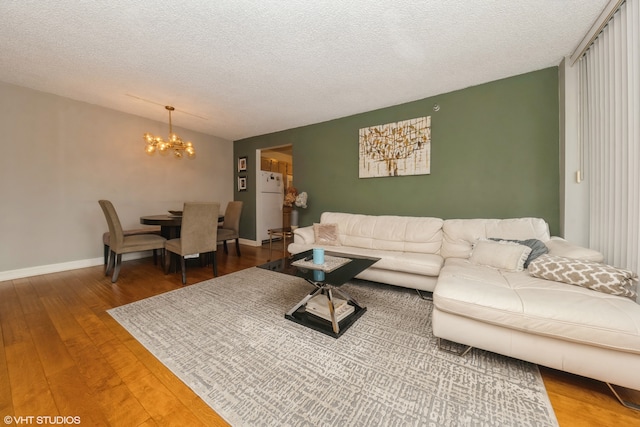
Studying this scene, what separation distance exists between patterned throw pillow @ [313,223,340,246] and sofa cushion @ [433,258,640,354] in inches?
66.6

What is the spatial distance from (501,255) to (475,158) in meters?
1.43

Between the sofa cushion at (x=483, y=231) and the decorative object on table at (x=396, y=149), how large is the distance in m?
0.91

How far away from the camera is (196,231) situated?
2.92 metres

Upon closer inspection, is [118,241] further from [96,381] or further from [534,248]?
[534,248]

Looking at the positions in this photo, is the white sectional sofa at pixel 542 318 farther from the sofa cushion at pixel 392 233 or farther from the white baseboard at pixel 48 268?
the white baseboard at pixel 48 268

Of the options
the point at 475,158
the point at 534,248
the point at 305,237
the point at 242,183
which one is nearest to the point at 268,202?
the point at 242,183

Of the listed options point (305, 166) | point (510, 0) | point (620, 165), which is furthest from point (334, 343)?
point (305, 166)

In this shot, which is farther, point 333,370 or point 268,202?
point 268,202

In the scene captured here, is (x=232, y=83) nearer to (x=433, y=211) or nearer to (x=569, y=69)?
(x=433, y=211)

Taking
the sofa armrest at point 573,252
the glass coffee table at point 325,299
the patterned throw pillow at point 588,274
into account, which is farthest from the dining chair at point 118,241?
the sofa armrest at point 573,252

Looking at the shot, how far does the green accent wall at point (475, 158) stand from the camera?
98.8 inches

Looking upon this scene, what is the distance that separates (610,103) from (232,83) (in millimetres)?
3628

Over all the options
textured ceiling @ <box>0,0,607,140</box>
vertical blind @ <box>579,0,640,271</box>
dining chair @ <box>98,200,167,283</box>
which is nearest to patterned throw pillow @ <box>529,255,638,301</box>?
vertical blind @ <box>579,0,640,271</box>

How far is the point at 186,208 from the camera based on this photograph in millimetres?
2783
